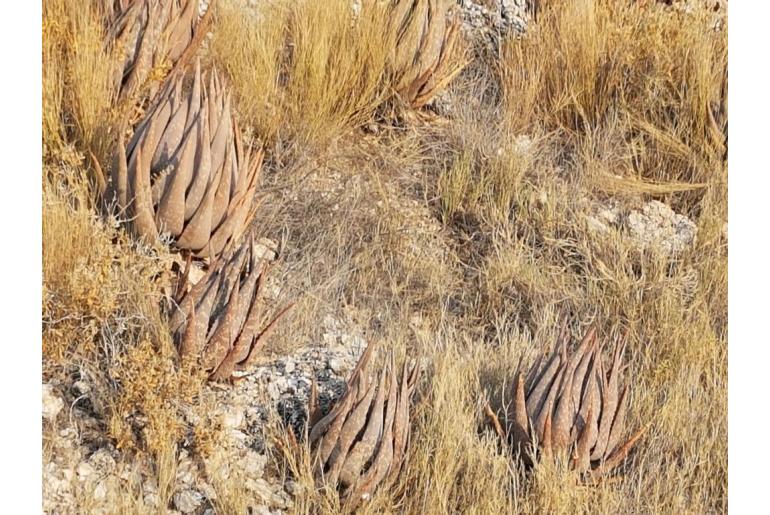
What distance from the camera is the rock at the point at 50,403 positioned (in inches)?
106

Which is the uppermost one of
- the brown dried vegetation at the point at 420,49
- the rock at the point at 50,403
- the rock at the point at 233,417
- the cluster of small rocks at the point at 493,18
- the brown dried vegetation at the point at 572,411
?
the cluster of small rocks at the point at 493,18

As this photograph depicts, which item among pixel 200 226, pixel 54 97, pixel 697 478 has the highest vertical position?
pixel 54 97

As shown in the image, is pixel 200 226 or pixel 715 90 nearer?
pixel 200 226

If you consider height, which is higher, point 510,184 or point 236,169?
point 510,184

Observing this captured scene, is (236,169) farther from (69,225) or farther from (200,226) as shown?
(69,225)

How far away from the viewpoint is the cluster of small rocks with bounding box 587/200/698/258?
3449 millimetres

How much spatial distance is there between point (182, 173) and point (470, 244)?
97 cm

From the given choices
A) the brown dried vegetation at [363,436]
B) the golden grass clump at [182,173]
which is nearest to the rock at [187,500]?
the brown dried vegetation at [363,436]

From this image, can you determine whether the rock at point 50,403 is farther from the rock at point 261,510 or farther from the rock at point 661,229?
the rock at point 661,229

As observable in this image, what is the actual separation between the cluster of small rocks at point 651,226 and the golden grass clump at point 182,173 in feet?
3.84

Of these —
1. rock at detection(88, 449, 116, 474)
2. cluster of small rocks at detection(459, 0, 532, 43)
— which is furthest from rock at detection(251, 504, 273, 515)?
cluster of small rocks at detection(459, 0, 532, 43)

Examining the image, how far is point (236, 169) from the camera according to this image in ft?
9.88
